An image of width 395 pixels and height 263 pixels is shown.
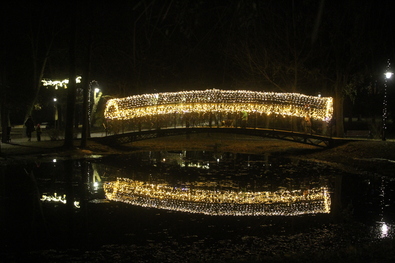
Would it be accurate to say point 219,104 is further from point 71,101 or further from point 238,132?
point 71,101

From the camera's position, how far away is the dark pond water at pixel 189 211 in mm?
9953

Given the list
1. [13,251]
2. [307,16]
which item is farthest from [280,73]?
[13,251]

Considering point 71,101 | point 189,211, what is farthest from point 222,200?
point 71,101

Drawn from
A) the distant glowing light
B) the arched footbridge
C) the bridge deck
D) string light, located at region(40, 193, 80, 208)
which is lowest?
the distant glowing light

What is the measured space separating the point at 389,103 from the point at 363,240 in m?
36.9

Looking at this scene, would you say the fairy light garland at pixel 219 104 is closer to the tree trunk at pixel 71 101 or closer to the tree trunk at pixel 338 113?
the tree trunk at pixel 71 101

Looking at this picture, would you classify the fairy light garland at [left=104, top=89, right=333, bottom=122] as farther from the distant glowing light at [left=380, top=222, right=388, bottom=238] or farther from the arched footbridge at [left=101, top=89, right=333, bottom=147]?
the distant glowing light at [left=380, top=222, right=388, bottom=238]

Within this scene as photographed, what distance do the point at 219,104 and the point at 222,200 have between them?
1667cm

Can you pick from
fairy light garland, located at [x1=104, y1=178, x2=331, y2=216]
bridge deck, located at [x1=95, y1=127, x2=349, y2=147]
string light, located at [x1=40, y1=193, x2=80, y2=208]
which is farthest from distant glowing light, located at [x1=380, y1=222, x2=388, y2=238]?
bridge deck, located at [x1=95, y1=127, x2=349, y2=147]

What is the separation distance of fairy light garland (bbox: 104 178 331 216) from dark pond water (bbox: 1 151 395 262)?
0.03m

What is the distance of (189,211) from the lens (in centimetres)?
1323

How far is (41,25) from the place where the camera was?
1480 inches

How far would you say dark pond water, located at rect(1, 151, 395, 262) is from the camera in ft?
32.7

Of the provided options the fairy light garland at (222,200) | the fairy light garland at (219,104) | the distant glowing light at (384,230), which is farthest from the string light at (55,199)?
the fairy light garland at (219,104)
